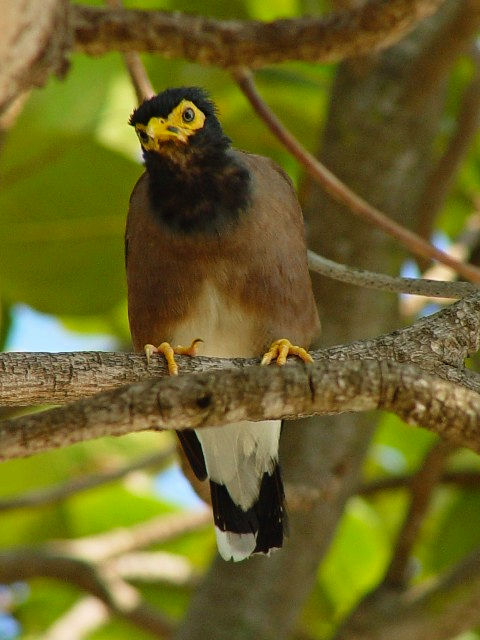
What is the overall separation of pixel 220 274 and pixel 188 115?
18.2 inches

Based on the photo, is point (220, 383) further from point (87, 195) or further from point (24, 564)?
point (87, 195)

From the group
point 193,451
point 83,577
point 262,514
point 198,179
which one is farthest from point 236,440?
point 83,577

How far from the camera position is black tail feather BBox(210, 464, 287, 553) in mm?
2977

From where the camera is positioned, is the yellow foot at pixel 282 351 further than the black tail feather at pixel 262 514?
No

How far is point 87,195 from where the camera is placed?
3.96 meters

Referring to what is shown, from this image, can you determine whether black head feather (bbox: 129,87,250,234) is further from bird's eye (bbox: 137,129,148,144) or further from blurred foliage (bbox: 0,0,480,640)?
blurred foliage (bbox: 0,0,480,640)

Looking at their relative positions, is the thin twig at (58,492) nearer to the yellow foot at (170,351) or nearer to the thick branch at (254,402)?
the yellow foot at (170,351)

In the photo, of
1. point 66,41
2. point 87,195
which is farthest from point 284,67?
point 66,41

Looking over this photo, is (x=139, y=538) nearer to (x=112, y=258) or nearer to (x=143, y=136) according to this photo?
(x=112, y=258)

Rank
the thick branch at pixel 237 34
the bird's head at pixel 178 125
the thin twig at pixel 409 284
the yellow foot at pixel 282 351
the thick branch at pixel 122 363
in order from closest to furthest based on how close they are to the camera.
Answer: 1. the thick branch at pixel 122 363
2. the thin twig at pixel 409 284
3. the yellow foot at pixel 282 351
4. the thick branch at pixel 237 34
5. the bird's head at pixel 178 125

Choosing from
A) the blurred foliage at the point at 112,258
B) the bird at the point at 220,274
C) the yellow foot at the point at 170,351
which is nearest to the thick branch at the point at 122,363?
the yellow foot at the point at 170,351

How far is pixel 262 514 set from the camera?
9.87 feet

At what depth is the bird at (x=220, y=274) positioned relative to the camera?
289 cm

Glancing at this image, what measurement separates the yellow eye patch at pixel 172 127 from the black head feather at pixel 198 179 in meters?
0.02
